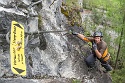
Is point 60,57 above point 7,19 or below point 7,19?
below

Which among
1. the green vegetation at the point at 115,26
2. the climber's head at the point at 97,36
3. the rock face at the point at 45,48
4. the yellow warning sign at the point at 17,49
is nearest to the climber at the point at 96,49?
the climber's head at the point at 97,36

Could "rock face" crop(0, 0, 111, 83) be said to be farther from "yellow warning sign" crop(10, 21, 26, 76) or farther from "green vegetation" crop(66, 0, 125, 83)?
"green vegetation" crop(66, 0, 125, 83)

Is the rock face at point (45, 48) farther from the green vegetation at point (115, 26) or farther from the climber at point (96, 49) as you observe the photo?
the green vegetation at point (115, 26)

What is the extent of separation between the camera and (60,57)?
6.29m

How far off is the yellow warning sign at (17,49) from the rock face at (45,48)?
276mm

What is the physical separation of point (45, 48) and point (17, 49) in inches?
50.9

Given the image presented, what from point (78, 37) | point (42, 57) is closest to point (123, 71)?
point (78, 37)

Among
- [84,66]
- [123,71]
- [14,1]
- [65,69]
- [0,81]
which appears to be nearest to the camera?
[0,81]

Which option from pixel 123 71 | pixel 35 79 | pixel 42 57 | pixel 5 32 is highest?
pixel 5 32

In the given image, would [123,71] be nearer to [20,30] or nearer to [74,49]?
[74,49]

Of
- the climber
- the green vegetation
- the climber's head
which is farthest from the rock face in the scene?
the green vegetation

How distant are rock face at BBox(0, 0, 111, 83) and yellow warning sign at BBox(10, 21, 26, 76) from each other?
0.28m

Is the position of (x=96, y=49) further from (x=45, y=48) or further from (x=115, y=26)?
(x=115, y=26)

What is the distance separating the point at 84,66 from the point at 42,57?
1.26m
